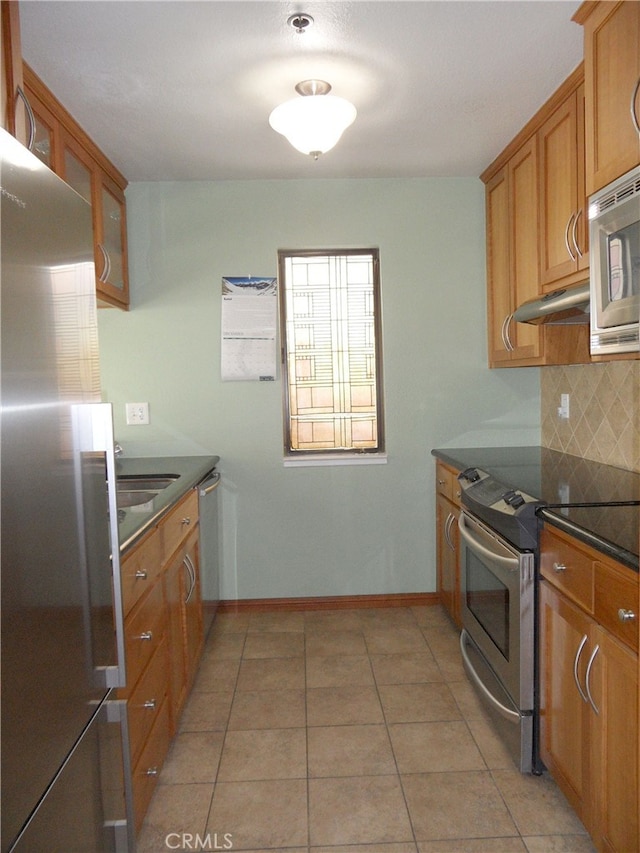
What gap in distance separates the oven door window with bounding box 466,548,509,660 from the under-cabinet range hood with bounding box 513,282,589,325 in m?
0.95

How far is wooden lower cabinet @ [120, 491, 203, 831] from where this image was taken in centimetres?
176

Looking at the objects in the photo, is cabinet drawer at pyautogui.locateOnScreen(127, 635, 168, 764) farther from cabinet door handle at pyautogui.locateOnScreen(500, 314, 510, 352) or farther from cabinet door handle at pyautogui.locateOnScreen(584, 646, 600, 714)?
cabinet door handle at pyautogui.locateOnScreen(500, 314, 510, 352)

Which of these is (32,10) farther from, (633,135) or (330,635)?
(330,635)

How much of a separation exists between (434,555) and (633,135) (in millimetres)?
2480

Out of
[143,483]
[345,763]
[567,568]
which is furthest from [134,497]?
[567,568]

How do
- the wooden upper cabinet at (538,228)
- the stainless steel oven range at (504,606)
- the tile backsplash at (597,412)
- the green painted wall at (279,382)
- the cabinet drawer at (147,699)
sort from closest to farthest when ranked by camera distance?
the cabinet drawer at (147,699) < the stainless steel oven range at (504,606) < the wooden upper cabinet at (538,228) < the tile backsplash at (597,412) < the green painted wall at (279,382)

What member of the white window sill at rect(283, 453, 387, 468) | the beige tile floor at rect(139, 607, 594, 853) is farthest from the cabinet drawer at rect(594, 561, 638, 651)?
the white window sill at rect(283, 453, 387, 468)

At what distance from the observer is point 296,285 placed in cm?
361

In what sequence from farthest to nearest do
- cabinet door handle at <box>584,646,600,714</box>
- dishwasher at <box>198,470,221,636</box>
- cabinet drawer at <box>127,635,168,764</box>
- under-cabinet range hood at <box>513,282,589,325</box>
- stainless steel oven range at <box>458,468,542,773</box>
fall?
dishwasher at <box>198,470,221,636</box>, under-cabinet range hood at <box>513,282,589,325</box>, stainless steel oven range at <box>458,468,542,773</box>, cabinet drawer at <box>127,635,168,764</box>, cabinet door handle at <box>584,646,600,714</box>

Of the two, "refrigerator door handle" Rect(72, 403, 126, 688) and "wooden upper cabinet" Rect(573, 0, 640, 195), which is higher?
"wooden upper cabinet" Rect(573, 0, 640, 195)

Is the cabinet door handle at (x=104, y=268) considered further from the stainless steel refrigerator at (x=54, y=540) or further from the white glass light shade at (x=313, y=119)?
the stainless steel refrigerator at (x=54, y=540)

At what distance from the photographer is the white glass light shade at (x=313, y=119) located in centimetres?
222

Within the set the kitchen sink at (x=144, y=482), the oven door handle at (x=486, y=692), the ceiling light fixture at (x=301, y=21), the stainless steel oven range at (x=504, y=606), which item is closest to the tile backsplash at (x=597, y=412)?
the stainless steel oven range at (x=504, y=606)

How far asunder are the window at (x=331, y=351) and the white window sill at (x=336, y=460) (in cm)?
4
